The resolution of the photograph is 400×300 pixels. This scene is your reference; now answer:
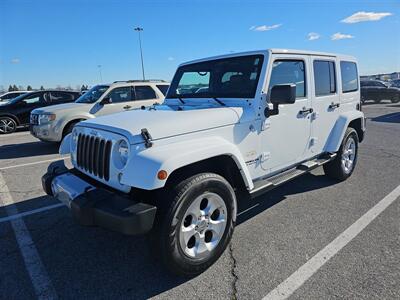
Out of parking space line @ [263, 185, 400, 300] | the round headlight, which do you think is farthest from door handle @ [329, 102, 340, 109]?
the round headlight

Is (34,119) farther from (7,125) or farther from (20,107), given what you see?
(7,125)

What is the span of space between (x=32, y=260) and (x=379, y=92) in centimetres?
2486

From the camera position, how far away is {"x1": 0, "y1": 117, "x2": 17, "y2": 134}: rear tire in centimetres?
1194

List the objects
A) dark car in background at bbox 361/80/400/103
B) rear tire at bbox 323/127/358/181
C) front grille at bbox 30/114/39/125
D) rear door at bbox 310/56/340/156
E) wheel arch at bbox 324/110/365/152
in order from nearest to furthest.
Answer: rear door at bbox 310/56/340/156 → wheel arch at bbox 324/110/365/152 → rear tire at bbox 323/127/358/181 → front grille at bbox 30/114/39/125 → dark car in background at bbox 361/80/400/103

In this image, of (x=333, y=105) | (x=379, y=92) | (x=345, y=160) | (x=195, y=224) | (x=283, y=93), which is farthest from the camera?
(x=379, y=92)

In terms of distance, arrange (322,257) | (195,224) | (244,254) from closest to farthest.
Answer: (195,224) → (322,257) → (244,254)

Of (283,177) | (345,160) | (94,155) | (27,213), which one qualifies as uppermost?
(94,155)

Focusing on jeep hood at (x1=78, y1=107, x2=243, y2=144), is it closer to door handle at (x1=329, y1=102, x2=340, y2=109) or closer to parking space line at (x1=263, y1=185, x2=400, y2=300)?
parking space line at (x1=263, y1=185, x2=400, y2=300)

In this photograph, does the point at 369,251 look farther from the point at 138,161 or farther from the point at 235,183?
the point at 138,161

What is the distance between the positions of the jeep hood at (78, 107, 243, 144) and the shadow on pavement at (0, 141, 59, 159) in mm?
5747

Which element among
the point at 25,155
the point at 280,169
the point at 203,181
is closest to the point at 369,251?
the point at 280,169

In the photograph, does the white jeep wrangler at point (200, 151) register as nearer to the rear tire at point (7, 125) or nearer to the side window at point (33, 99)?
the side window at point (33, 99)

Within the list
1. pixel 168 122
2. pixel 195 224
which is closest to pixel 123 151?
pixel 168 122

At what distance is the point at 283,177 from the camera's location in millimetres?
3871
